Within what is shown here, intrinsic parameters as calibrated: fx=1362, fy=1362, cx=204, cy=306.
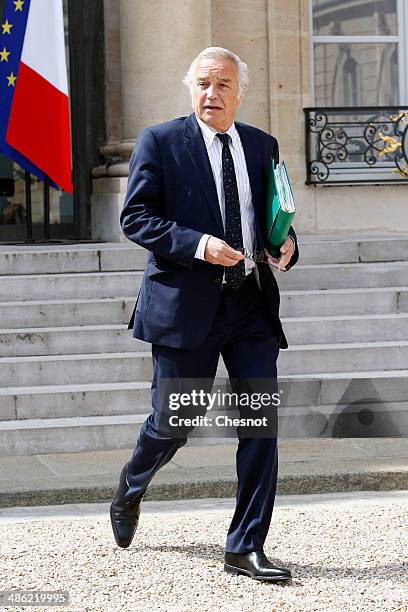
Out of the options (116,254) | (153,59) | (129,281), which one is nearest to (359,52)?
(153,59)

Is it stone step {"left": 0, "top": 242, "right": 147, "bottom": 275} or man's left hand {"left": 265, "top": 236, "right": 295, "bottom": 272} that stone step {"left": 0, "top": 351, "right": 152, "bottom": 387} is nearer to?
stone step {"left": 0, "top": 242, "right": 147, "bottom": 275}

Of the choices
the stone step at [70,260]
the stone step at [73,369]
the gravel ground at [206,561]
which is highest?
the stone step at [70,260]

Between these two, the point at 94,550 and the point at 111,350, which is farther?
the point at 111,350

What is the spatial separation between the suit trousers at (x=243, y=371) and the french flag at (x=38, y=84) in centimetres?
565

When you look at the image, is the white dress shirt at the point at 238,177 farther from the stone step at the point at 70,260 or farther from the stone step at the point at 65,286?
the stone step at the point at 70,260

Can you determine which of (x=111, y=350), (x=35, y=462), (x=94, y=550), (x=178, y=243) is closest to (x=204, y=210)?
(x=178, y=243)

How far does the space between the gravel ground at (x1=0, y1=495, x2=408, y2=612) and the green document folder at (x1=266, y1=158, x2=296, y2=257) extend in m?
1.22

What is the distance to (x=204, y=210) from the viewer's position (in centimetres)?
507

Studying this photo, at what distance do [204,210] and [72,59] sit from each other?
7.09 metres

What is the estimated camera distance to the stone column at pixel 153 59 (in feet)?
35.9

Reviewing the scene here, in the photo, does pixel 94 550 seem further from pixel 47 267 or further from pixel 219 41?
pixel 219 41

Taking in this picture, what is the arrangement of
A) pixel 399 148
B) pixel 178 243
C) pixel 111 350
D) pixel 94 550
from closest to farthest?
pixel 178 243, pixel 94 550, pixel 111 350, pixel 399 148

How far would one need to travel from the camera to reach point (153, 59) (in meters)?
11.0

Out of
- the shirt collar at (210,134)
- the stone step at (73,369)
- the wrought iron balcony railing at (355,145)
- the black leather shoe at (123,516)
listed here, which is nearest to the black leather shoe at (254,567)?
the black leather shoe at (123,516)
